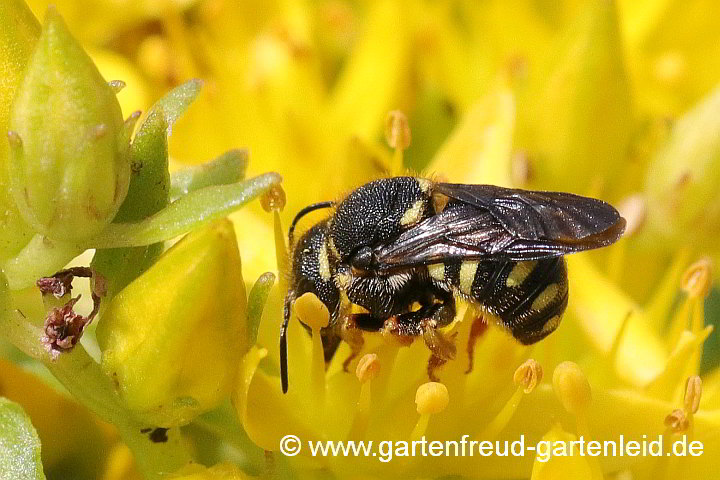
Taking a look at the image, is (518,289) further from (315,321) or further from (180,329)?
(180,329)

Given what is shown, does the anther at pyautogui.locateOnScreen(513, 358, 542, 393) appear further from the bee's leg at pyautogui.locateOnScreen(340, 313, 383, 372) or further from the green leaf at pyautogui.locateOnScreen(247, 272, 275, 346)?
the green leaf at pyautogui.locateOnScreen(247, 272, 275, 346)

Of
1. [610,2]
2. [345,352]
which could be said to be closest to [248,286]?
[345,352]

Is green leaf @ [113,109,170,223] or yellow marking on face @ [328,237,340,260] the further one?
yellow marking on face @ [328,237,340,260]

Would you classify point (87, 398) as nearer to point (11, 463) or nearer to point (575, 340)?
point (11, 463)

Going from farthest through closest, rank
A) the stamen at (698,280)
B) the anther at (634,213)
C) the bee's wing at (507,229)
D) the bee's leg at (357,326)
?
the anther at (634,213) → the stamen at (698,280) → the bee's leg at (357,326) → the bee's wing at (507,229)

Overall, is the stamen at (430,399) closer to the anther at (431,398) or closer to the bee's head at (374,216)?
the anther at (431,398)

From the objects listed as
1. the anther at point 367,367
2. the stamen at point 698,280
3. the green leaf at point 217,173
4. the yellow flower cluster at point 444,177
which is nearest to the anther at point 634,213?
the yellow flower cluster at point 444,177

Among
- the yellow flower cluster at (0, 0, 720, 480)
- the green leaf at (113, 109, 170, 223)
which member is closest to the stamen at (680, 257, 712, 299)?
the yellow flower cluster at (0, 0, 720, 480)
